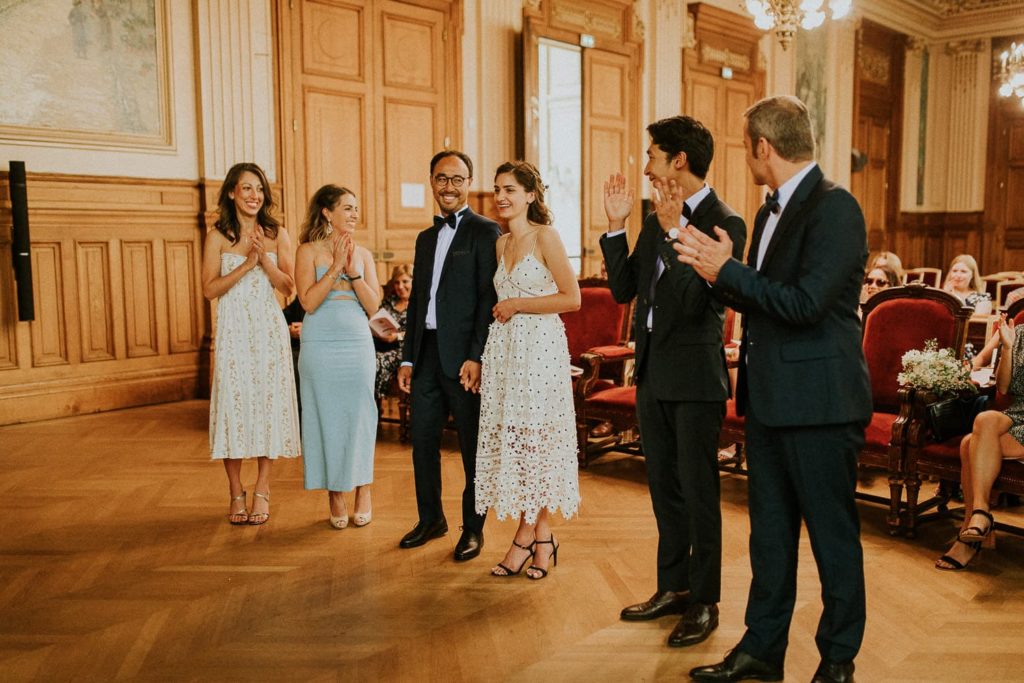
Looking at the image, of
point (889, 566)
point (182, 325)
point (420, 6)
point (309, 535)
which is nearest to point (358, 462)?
point (309, 535)

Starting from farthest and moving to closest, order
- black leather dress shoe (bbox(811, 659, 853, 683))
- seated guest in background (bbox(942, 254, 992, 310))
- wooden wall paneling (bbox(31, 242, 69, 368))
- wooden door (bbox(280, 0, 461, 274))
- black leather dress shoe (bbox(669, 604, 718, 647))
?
wooden door (bbox(280, 0, 461, 274)) < seated guest in background (bbox(942, 254, 992, 310)) < wooden wall paneling (bbox(31, 242, 69, 368)) < black leather dress shoe (bbox(669, 604, 718, 647)) < black leather dress shoe (bbox(811, 659, 853, 683))

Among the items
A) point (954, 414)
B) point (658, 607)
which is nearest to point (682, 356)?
point (658, 607)

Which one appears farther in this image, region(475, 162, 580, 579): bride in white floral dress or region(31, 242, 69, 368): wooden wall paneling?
region(31, 242, 69, 368): wooden wall paneling

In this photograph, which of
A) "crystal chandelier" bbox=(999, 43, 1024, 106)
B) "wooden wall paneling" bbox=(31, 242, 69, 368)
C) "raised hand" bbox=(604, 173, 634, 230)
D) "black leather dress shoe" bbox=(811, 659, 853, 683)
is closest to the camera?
"black leather dress shoe" bbox=(811, 659, 853, 683)

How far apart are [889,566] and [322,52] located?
231 inches

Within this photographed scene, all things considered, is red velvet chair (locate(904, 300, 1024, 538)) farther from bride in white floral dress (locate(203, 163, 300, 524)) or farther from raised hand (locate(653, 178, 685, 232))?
bride in white floral dress (locate(203, 163, 300, 524))

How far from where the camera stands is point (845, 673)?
246cm

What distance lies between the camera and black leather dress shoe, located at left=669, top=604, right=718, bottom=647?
2848 millimetres

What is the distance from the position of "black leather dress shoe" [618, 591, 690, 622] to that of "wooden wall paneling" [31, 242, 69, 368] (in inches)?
192

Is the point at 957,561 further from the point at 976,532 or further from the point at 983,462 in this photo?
the point at 983,462

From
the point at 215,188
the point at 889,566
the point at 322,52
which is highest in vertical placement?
the point at 322,52

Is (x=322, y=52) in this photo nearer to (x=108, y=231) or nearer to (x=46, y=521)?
(x=108, y=231)

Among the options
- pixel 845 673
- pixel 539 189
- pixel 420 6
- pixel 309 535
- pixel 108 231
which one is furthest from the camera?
pixel 420 6

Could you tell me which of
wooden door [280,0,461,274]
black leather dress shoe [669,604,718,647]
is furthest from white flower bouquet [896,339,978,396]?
wooden door [280,0,461,274]
